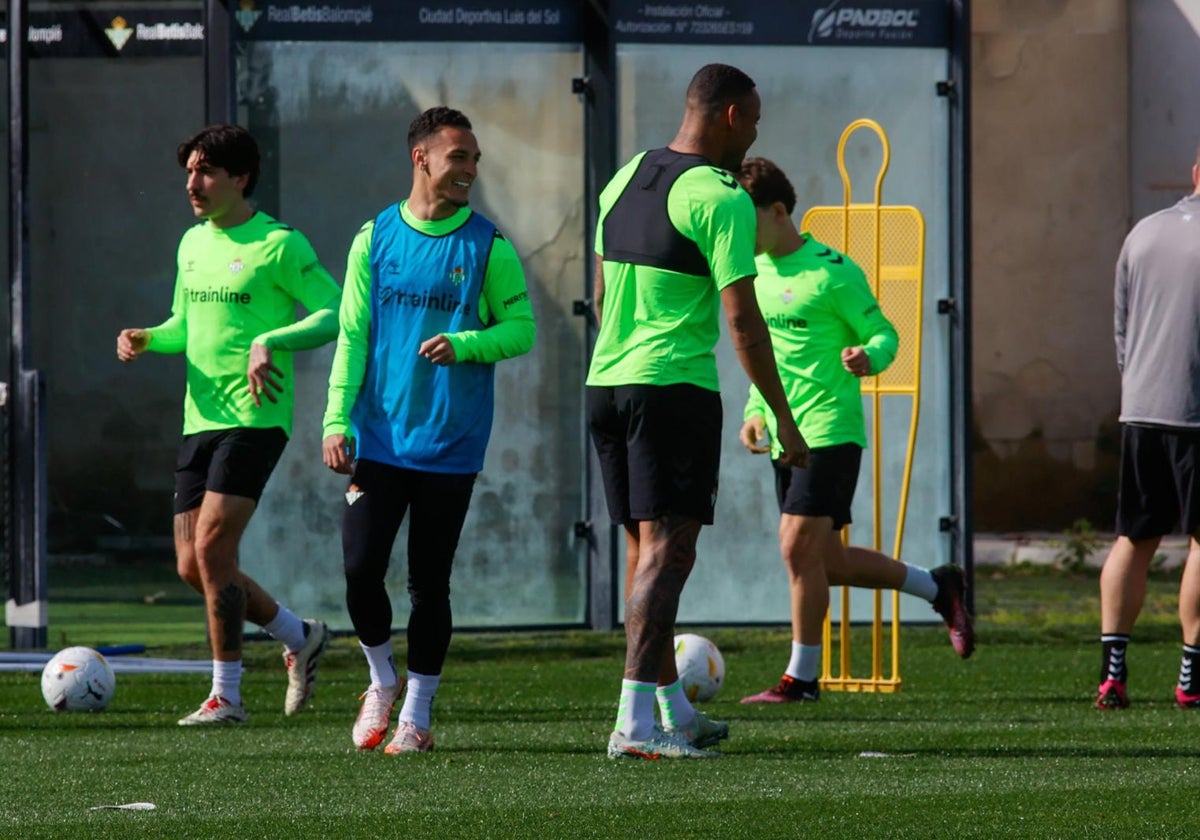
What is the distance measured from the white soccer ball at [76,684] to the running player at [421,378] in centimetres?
172

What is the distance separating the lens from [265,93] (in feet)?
34.2

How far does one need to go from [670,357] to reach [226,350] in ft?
6.35

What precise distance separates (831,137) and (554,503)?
2249mm

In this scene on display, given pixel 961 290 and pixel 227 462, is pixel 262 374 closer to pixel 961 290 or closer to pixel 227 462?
pixel 227 462

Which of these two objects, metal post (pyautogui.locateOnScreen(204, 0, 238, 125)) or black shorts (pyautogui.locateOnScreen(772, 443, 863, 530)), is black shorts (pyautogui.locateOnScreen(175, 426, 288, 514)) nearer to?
black shorts (pyautogui.locateOnScreen(772, 443, 863, 530))

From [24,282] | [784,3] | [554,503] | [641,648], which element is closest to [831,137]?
[784,3]

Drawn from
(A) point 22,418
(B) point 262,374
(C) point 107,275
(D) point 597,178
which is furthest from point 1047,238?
(B) point 262,374

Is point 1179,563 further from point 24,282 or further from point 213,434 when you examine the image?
point 213,434

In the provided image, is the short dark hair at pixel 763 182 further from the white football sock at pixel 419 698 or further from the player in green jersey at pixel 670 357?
the white football sock at pixel 419 698

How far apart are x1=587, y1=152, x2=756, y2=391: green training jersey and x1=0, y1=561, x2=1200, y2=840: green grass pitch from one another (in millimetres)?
1051

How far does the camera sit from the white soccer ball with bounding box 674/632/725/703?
7.60 metres

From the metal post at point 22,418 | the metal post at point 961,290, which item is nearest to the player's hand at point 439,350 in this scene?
the metal post at point 22,418

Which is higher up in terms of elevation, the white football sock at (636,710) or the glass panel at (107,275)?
the glass panel at (107,275)

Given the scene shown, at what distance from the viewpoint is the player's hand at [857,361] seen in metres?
7.68
